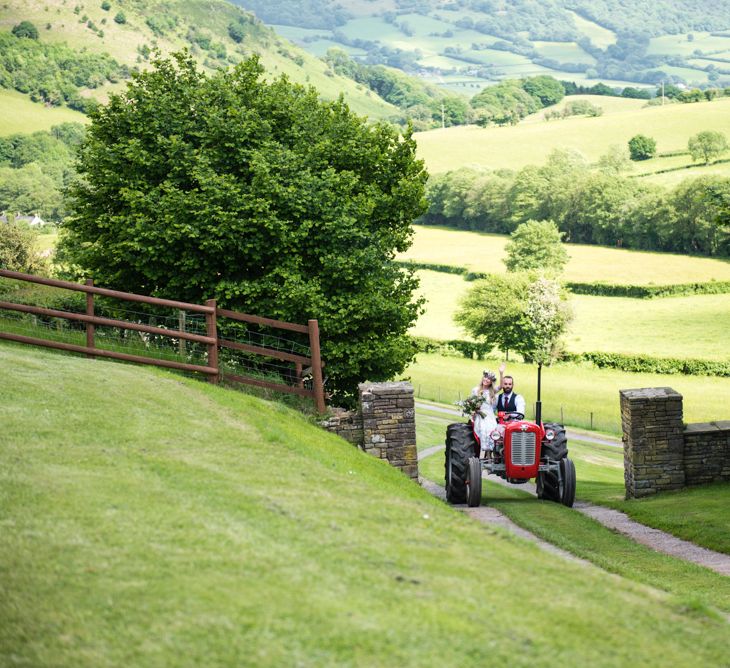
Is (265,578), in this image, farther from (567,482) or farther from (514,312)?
(514,312)

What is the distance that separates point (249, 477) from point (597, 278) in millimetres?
97788

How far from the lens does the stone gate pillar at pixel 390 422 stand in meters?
19.8

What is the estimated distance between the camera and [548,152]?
18688 cm

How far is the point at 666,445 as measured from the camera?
20719 mm

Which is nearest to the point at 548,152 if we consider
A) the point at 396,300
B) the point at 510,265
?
the point at 510,265

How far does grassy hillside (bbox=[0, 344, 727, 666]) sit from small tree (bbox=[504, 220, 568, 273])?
102853mm

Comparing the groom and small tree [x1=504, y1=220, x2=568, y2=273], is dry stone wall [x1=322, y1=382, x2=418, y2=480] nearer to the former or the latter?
the groom

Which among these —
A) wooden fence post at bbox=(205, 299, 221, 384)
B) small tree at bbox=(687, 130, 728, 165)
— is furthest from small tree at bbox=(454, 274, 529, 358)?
small tree at bbox=(687, 130, 728, 165)

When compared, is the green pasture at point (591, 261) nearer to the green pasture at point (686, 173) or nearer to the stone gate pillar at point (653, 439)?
the green pasture at point (686, 173)

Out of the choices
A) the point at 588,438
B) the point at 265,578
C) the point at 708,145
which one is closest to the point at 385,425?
the point at 265,578

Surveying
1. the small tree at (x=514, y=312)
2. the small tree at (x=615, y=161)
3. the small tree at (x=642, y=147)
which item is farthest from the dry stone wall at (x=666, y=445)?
the small tree at (x=642, y=147)

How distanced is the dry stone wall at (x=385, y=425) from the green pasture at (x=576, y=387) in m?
34.1

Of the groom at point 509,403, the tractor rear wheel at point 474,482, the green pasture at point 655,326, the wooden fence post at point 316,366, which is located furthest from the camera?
the green pasture at point 655,326

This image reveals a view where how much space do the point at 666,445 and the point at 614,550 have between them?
18.5ft
